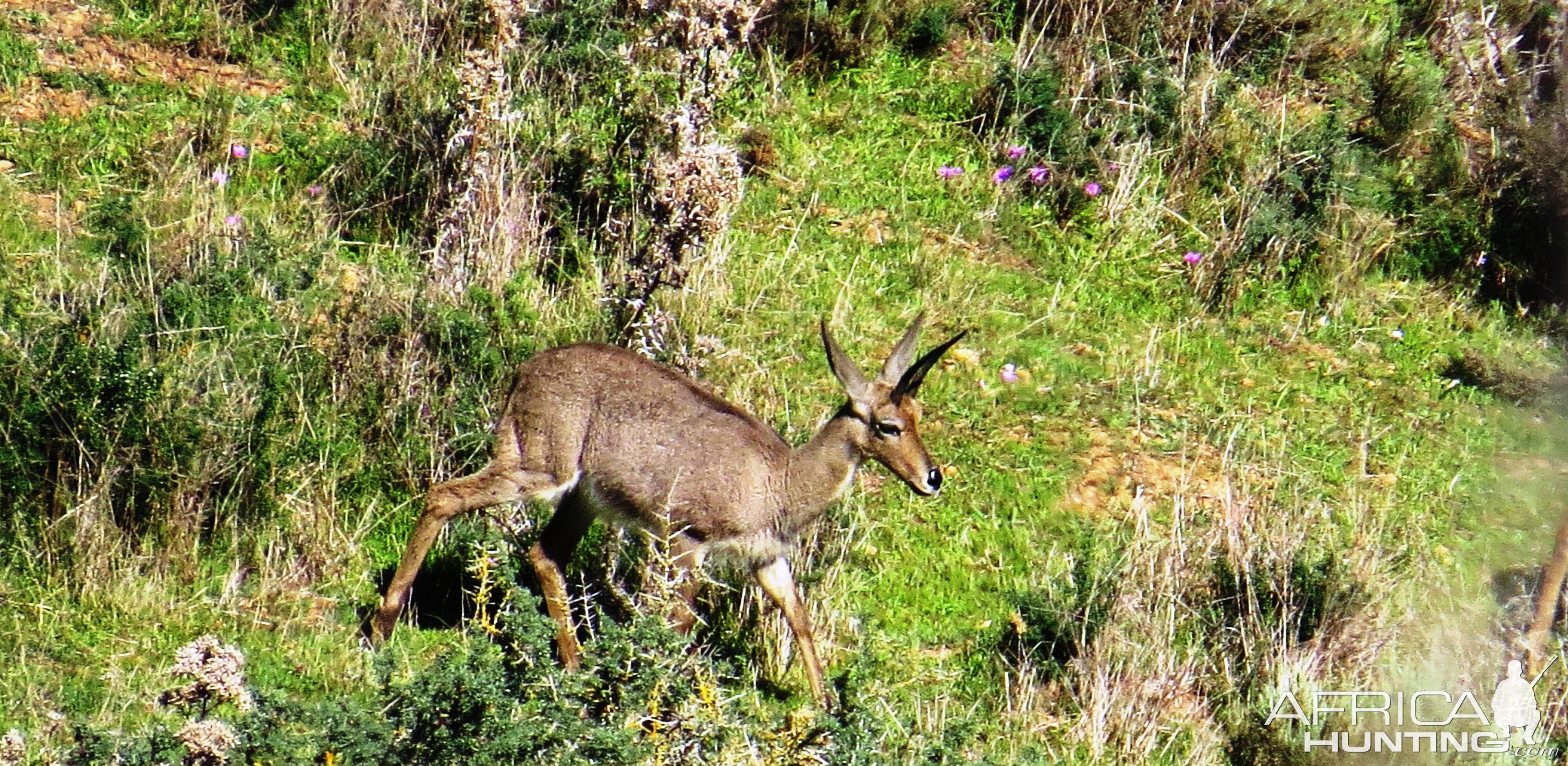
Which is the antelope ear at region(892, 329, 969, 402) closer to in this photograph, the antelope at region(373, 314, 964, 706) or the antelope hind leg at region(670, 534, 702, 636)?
the antelope at region(373, 314, 964, 706)

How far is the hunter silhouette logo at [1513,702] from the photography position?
23.1 feet

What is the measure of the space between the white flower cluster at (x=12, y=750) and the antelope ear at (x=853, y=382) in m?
3.49

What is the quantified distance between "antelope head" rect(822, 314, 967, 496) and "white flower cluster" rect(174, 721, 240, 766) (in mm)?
3077

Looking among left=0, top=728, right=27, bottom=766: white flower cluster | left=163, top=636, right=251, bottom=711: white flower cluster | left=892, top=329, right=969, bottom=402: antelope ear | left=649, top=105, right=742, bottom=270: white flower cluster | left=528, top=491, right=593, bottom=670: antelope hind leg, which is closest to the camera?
left=0, top=728, right=27, bottom=766: white flower cluster

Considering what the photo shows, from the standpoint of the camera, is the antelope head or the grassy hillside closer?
the grassy hillside

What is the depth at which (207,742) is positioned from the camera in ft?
19.1

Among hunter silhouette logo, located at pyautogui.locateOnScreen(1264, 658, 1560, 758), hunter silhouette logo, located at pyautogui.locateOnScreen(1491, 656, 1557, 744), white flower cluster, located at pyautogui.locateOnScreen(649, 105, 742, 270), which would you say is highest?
white flower cluster, located at pyautogui.locateOnScreen(649, 105, 742, 270)

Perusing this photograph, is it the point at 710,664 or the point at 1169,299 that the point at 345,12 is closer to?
the point at 1169,299

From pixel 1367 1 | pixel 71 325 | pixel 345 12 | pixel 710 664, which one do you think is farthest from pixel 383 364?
pixel 1367 1

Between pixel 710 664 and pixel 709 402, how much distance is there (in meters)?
1.42

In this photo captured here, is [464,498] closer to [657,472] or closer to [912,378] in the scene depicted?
[657,472]

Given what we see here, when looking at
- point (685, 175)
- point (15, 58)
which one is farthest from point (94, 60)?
point (685, 175)

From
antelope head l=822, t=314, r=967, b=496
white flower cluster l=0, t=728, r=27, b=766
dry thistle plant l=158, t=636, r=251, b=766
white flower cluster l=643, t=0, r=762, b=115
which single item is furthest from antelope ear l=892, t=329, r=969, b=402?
white flower cluster l=0, t=728, r=27, b=766

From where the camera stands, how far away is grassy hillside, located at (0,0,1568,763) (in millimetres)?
7426
